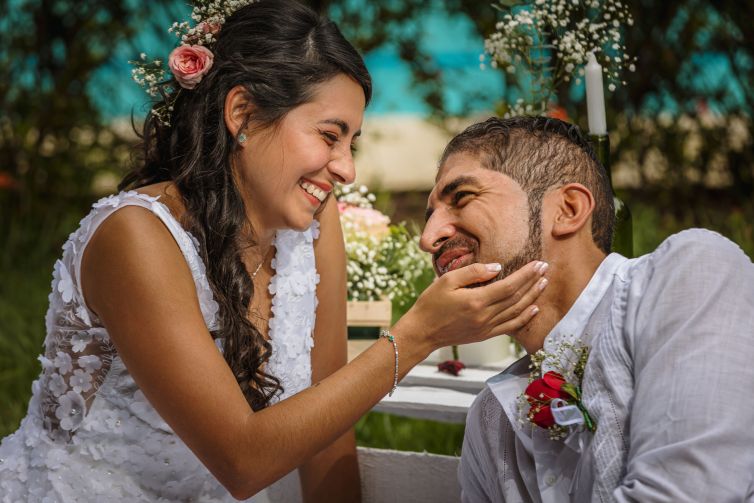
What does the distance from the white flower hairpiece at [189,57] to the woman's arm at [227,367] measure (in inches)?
21.2

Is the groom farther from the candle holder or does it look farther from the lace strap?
the lace strap

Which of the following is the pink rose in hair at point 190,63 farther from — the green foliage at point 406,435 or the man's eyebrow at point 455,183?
the green foliage at point 406,435

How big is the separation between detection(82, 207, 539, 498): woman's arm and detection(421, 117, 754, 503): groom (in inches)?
4.7

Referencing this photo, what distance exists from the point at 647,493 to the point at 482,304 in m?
0.58

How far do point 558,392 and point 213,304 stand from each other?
102 centimetres

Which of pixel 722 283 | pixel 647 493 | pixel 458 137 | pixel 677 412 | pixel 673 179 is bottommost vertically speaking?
pixel 673 179

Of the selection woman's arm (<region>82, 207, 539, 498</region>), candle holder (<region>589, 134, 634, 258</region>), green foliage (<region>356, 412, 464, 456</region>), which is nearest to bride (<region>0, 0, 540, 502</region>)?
woman's arm (<region>82, 207, 539, 498</region>)

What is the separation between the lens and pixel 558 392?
2021 millimetres

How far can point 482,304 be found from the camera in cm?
212

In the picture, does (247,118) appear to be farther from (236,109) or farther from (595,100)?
(595,100)

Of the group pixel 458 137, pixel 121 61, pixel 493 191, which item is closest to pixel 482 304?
pixel 493 191

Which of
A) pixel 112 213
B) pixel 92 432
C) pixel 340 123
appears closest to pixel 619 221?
pixel 340 123

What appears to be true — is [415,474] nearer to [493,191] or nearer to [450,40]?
[493,191]

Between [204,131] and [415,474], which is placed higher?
[204,131]
